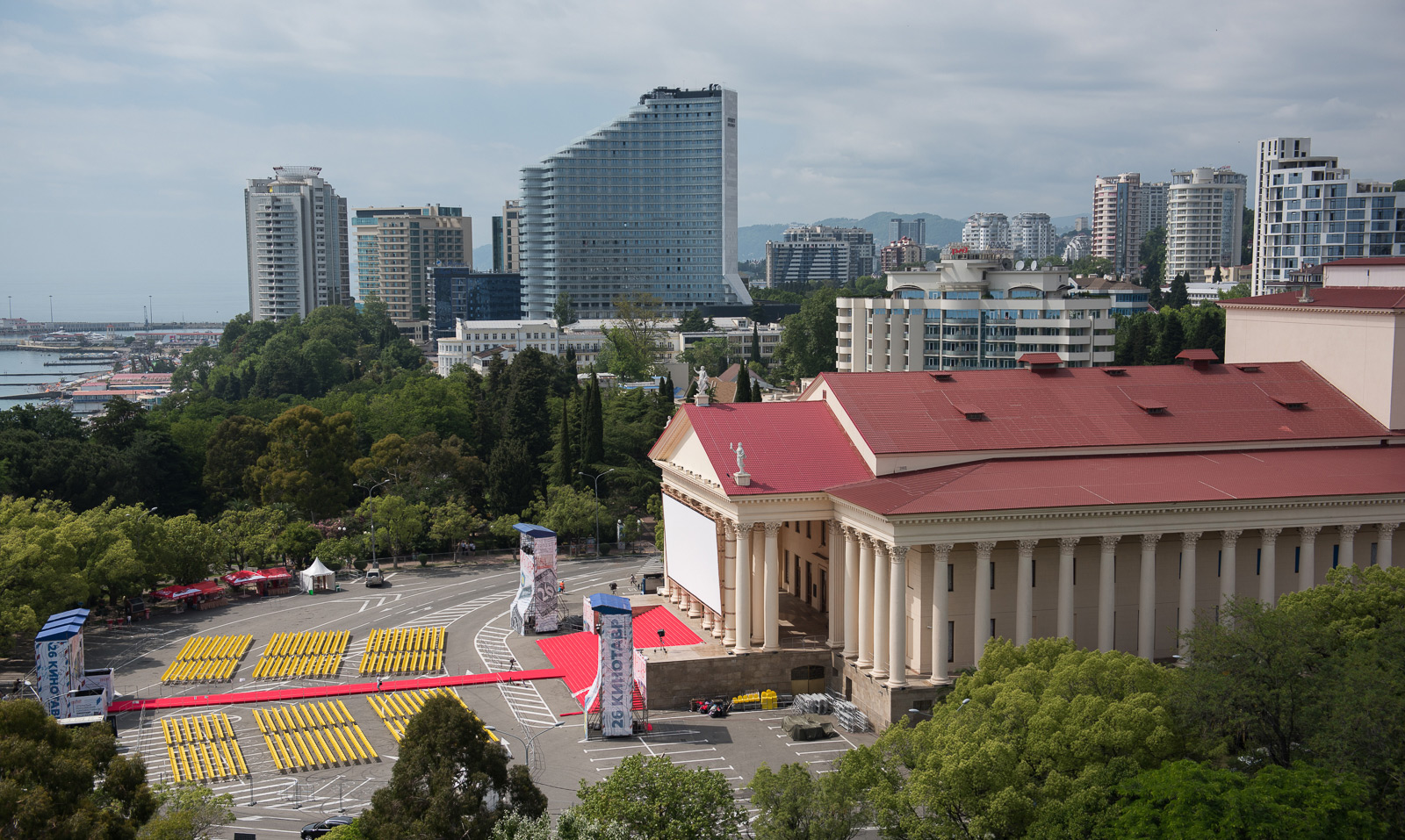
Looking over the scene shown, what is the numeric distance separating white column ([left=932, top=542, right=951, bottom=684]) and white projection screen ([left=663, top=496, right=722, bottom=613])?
12.5 metres

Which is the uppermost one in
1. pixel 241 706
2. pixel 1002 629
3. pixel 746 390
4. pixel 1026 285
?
pixel 1026 285

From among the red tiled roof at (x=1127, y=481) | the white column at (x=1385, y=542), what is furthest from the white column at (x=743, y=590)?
the white column at (x=1385, y=542)

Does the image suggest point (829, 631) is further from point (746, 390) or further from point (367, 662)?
point (746, 390)

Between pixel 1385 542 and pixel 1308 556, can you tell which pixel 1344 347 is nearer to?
pixel 1385 542

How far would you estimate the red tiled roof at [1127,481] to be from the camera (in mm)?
56219

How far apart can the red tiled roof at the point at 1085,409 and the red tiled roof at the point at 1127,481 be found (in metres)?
1.56

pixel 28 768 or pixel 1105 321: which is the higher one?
pixel 1105 321

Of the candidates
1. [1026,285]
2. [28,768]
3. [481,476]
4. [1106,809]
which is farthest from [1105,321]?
[28,768]

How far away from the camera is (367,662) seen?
68000mm

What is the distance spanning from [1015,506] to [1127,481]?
713 centimetres

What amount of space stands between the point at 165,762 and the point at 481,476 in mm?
55835

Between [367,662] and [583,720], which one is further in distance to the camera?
[367,662]

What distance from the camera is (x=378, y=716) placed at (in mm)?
58469

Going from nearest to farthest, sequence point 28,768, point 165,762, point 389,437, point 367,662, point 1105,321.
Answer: point 28,768 < point 165,762 < point 367,662 < point 389,437 < point 1105,321
